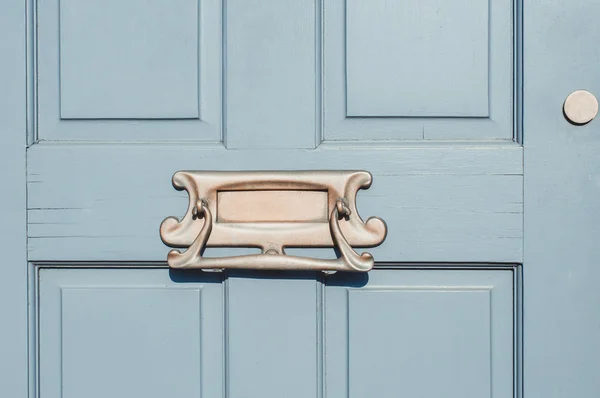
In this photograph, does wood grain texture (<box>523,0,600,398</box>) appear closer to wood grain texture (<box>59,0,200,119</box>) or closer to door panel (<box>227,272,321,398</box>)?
door panel (<box>227,272,321,398</box>)

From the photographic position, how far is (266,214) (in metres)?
0.75

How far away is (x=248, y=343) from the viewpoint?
76 centimetres

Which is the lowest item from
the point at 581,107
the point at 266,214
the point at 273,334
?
the point at 273,334

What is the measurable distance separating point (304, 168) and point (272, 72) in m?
0.11

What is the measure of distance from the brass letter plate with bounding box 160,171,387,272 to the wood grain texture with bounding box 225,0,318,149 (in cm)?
5

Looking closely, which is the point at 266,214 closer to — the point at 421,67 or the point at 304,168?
the point at 304,168

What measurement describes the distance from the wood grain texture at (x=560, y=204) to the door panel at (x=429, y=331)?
3 cm

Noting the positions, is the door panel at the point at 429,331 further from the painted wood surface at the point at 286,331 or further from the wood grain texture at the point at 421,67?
the wood grain texture at the point at 421,67

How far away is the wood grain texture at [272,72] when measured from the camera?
748 millimetres

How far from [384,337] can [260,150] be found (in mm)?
255

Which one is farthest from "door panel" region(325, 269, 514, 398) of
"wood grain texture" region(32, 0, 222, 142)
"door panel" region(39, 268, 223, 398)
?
"wood grain texture" region(32, 0, 222, 142)

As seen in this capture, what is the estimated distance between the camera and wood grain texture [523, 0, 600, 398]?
0.74 metres

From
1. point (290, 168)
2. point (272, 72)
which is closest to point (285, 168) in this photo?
point (290, 168)

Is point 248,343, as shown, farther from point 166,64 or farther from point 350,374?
point 166,64
